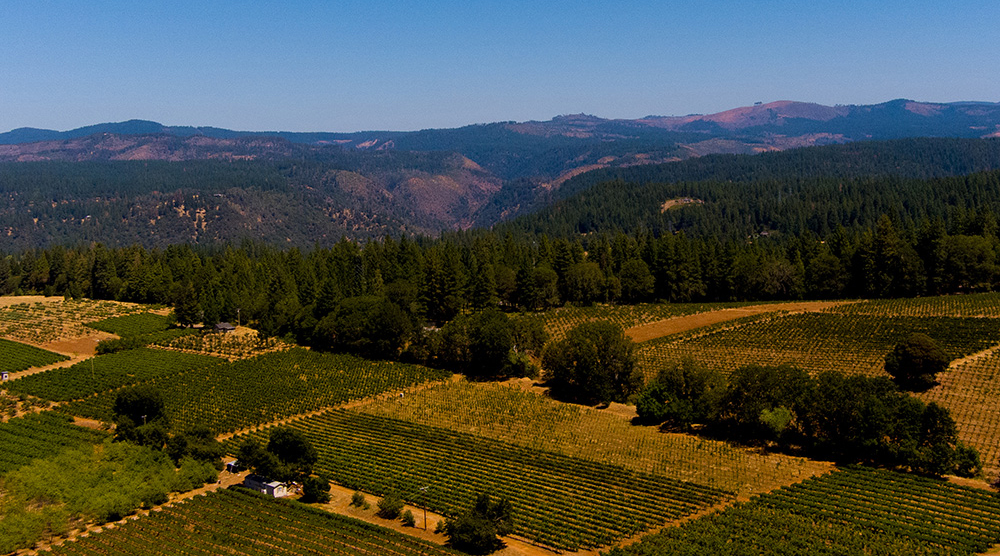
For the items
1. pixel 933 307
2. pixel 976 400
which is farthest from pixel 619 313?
pixel 976 400

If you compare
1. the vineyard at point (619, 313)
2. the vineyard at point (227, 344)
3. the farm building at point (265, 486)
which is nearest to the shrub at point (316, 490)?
the farm building at point (265, 486)

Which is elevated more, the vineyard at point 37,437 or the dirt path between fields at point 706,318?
the vineyard at point 37,437

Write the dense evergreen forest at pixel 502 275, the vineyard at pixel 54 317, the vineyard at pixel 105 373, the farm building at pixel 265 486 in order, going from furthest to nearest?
1. the vineyard at pixel 54 317
2. the dense evergreen forest at pixel 502 275
3. the vineyard at pixel 105 373
4. the farm building at pixel 265 486

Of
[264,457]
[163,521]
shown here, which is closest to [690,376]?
[264,457]

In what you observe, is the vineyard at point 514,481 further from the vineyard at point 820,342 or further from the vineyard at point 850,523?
the vineyard at point 820,342

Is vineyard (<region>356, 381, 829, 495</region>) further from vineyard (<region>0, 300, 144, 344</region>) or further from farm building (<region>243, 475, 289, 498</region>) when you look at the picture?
vineyard (<region>0, 300, 144, 344</region>)

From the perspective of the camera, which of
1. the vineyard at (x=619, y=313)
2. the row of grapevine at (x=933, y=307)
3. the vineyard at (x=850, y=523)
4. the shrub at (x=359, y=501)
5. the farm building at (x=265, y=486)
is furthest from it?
the vineyard at (x=619, y=313)

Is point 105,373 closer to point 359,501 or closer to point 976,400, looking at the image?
point 359,501

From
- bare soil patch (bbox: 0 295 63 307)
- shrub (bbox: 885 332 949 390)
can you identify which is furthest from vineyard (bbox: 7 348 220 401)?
shrub (bbox: 885 332 949 390)
